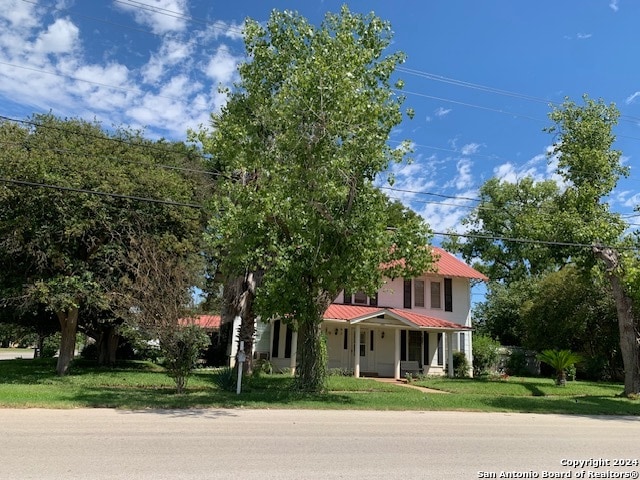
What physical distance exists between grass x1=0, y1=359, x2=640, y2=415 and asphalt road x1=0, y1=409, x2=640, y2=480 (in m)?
1.55

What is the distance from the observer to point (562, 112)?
22859 mm

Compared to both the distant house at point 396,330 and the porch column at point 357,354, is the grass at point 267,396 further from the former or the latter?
the distant house at point 396,330

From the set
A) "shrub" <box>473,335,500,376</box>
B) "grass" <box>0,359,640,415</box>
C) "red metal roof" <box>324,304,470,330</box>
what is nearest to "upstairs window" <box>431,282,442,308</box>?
"red metal roof" <box>324,304,470,330</box>

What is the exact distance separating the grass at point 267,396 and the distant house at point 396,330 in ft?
15.0

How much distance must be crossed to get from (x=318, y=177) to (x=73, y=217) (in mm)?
10222

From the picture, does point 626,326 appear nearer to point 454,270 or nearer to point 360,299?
point 454,270

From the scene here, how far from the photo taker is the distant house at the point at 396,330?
1083 inches

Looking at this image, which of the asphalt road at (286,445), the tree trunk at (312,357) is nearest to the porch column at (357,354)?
the tree trunk at (312,357)

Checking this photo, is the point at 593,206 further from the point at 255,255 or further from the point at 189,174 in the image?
the point at 189,174

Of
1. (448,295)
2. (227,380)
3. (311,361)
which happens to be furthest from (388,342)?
(227,380)

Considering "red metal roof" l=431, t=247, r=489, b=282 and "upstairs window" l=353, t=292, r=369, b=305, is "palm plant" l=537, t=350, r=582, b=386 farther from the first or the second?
"upstairs window" l=353, t=292, r=369, b=305

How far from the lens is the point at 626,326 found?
2195 centimetres

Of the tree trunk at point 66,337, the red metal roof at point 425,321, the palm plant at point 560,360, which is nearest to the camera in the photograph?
the tree trunk at point 66,337

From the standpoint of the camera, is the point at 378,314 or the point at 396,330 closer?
the point at 378,314
